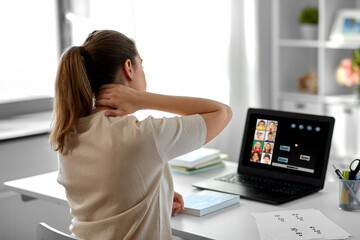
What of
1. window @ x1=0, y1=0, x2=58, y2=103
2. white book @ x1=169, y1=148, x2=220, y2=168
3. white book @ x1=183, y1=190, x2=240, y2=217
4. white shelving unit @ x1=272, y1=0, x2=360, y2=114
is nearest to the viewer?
white book @ x1=183, y1=190, x2=240, y2=217

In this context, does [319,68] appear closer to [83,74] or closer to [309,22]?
[309,22]

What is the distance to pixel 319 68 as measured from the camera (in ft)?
12.9

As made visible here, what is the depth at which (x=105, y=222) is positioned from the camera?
63.9 inches

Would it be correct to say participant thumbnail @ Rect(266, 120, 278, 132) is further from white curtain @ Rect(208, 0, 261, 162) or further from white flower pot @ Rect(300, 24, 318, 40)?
white flower pot @ Rect(300, 24, 318, 40)

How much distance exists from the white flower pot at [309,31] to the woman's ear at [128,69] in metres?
2.62

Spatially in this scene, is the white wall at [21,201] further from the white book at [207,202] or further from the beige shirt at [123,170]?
the beige shirt at [123,170]

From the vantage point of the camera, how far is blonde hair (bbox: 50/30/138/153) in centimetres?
162

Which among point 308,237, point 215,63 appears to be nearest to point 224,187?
point 308,237

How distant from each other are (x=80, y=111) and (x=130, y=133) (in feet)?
0.57

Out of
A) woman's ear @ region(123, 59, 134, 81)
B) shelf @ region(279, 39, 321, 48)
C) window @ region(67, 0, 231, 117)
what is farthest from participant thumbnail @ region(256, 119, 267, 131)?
shelf @ region(279, 39, 321, 48)

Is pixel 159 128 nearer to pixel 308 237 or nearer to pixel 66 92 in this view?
pixel 66 92

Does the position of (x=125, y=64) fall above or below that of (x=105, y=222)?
above

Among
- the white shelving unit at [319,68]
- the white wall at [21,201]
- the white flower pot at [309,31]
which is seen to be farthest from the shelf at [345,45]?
the white wall at [21,201]

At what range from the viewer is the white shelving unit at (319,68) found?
3.79m
